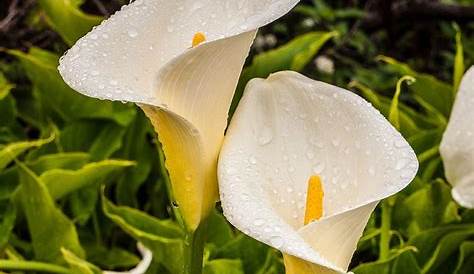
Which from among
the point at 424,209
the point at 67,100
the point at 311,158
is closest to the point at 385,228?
the point at 424,209

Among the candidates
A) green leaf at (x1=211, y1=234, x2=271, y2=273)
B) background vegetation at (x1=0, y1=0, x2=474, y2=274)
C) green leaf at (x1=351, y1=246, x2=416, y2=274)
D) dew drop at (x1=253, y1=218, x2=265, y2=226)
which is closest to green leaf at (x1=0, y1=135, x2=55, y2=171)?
background vegetation at (x1=0, y1=0, x2=474, y2=274)

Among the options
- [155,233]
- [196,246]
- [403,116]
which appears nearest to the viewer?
[196,246]

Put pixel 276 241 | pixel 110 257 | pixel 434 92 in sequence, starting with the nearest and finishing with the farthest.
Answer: pixel 276 241 < pixel 110 257 < pixel 434 92

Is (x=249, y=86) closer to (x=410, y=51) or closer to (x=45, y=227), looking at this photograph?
(x=45, y=227)

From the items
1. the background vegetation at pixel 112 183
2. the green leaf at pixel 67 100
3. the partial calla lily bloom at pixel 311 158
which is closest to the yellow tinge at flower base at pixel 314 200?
the partial calla lily bloom at pixel 311 158

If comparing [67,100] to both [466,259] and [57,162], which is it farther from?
[466,259]

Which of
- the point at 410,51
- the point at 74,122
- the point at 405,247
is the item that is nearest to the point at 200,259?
the point at 405,247

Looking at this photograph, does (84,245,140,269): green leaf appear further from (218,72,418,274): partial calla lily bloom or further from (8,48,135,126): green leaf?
(218,72,418,274): partial calla lily bloom
